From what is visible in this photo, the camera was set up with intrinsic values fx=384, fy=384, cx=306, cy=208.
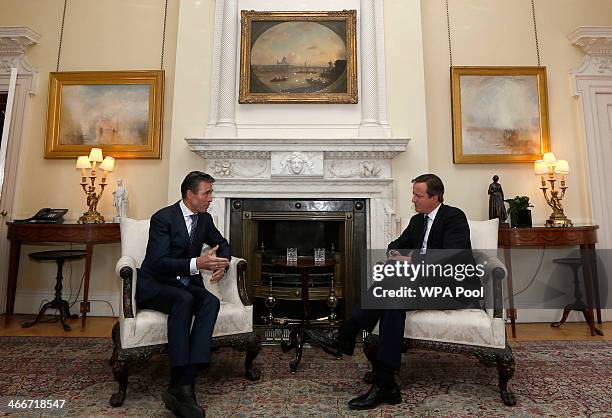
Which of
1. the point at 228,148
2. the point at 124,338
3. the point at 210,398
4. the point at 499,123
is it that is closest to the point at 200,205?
the point at 124,338

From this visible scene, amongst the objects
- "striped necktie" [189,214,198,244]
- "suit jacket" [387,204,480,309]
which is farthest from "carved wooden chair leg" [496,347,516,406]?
"striped necktie" [189,214,198,244]

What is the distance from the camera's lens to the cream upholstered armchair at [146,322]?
2.18 m

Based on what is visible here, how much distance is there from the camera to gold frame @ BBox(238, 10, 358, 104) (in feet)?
13.6

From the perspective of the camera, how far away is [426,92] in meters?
4.56

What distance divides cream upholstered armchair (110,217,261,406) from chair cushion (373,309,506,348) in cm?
103

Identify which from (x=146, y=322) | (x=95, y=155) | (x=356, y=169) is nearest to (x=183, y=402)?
(x=146, y=322)

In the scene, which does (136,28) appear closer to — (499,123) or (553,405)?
(499,123)

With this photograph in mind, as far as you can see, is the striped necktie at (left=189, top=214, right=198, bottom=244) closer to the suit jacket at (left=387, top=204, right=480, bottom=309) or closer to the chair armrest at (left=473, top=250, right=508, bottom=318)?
the suit jacket at (left=387, top=204, right=480, bottom=309)

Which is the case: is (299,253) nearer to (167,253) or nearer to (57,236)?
(167,253)

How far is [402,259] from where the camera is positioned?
8.24ft

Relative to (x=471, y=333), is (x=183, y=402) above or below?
below

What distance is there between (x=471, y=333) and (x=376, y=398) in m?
0.67

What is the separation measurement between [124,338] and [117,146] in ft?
9.76

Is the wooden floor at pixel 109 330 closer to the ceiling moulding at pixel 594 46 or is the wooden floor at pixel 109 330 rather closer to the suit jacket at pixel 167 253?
the suit jacket at pixel 167 253
